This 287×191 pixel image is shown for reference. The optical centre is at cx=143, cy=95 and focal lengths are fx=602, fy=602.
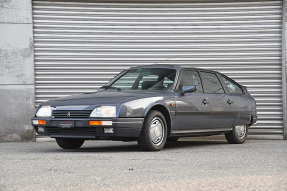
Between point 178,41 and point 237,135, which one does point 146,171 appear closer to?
point 237,135

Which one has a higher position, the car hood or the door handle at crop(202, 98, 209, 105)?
the car hood

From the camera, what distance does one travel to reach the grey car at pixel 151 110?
8.28 metres

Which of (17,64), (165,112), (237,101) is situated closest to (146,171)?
(165,112)

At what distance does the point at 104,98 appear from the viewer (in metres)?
8.52

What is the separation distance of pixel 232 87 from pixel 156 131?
2769 mm

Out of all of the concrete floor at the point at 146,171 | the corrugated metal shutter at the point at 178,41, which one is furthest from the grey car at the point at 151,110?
the corrugated metal shutter at the point at 178,41

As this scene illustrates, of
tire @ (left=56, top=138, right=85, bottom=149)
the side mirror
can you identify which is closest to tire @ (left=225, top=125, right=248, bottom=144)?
the side mirror

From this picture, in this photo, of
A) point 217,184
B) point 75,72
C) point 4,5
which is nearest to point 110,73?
point 75,72

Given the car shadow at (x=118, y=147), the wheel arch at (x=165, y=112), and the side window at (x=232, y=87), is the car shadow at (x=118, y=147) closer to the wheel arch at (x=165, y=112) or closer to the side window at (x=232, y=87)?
the wheel arch at (x=165, y=112)

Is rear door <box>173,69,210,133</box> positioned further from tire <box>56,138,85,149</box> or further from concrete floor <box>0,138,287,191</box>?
tire <box>56,138,85,149</box>

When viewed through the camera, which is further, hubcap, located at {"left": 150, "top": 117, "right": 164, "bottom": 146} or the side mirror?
the side mirror

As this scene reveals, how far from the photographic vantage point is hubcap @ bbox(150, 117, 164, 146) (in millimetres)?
8609

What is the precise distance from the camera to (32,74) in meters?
12.9

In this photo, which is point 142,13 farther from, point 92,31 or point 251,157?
point 251,157
